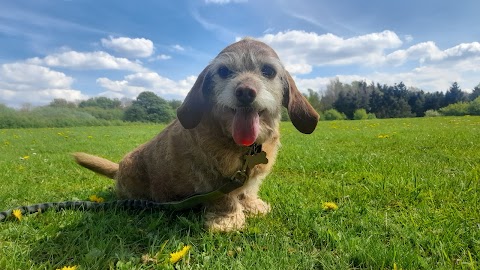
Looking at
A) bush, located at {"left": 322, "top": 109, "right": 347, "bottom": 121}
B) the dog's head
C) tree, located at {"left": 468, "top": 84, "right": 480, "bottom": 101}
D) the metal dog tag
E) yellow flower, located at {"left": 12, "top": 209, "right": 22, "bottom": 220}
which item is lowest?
bush, located at {"left": 322, "top": 109, "right": 347, "bottom": 121}

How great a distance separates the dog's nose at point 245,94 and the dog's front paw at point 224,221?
1015 millimetres

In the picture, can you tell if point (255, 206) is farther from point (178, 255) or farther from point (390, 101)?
point (390, 101)

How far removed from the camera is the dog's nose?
254 cm

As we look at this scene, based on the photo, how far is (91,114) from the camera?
4209cm

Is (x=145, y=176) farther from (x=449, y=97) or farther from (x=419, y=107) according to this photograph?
(x=449, y=97)

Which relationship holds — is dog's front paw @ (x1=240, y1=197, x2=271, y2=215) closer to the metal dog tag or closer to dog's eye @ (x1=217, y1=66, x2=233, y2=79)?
the metal dog tag

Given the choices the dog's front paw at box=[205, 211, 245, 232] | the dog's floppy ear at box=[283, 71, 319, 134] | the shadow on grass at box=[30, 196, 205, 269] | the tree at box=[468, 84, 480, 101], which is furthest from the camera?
the tree at box=[468, 84, 480, 101]

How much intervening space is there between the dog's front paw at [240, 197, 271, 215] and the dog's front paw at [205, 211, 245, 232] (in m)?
0.19

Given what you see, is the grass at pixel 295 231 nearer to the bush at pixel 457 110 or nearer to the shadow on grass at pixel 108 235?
the shadow on grass at pixel 108 235

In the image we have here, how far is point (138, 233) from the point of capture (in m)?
2.74

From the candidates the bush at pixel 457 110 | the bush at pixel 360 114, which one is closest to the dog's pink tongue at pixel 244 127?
the bush at pixel 457 110

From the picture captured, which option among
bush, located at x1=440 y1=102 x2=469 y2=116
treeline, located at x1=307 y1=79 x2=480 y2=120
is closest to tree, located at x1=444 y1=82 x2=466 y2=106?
treeline, located at x1=307 y1=79 x2=480 y2=120

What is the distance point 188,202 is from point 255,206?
2.22ft

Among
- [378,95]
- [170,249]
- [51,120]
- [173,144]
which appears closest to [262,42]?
[173,144]
